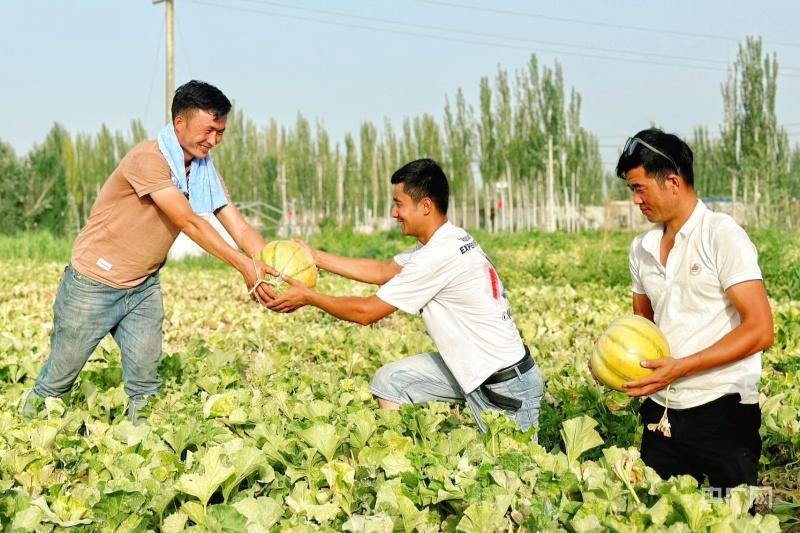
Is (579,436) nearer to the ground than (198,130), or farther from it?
nearer to the ground

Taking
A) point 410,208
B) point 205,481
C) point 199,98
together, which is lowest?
point 205,481

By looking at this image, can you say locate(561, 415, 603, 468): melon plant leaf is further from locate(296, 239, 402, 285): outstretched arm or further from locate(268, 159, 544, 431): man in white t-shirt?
locate(296, 239, 402, 285): outstretched arm

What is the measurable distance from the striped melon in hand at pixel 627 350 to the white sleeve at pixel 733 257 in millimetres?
350

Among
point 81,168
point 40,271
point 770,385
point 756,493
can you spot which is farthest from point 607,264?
point 81,168

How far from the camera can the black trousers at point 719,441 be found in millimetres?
3406

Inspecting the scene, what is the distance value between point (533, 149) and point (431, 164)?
39.7 m

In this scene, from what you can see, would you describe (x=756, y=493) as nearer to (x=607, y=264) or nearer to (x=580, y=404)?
(x=580, y=404)

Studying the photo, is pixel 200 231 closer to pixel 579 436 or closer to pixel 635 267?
pixel 635 267

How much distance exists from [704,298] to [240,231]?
9.99ft

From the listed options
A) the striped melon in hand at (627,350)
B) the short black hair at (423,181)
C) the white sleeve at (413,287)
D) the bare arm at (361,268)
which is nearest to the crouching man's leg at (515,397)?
the white sleeve at (413,287)

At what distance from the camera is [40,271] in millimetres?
15594

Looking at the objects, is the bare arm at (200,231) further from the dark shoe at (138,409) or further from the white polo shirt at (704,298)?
the white polo shirt at (704,298)

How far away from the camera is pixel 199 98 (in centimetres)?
463

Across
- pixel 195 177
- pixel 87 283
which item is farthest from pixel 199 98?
pixel 87 283
